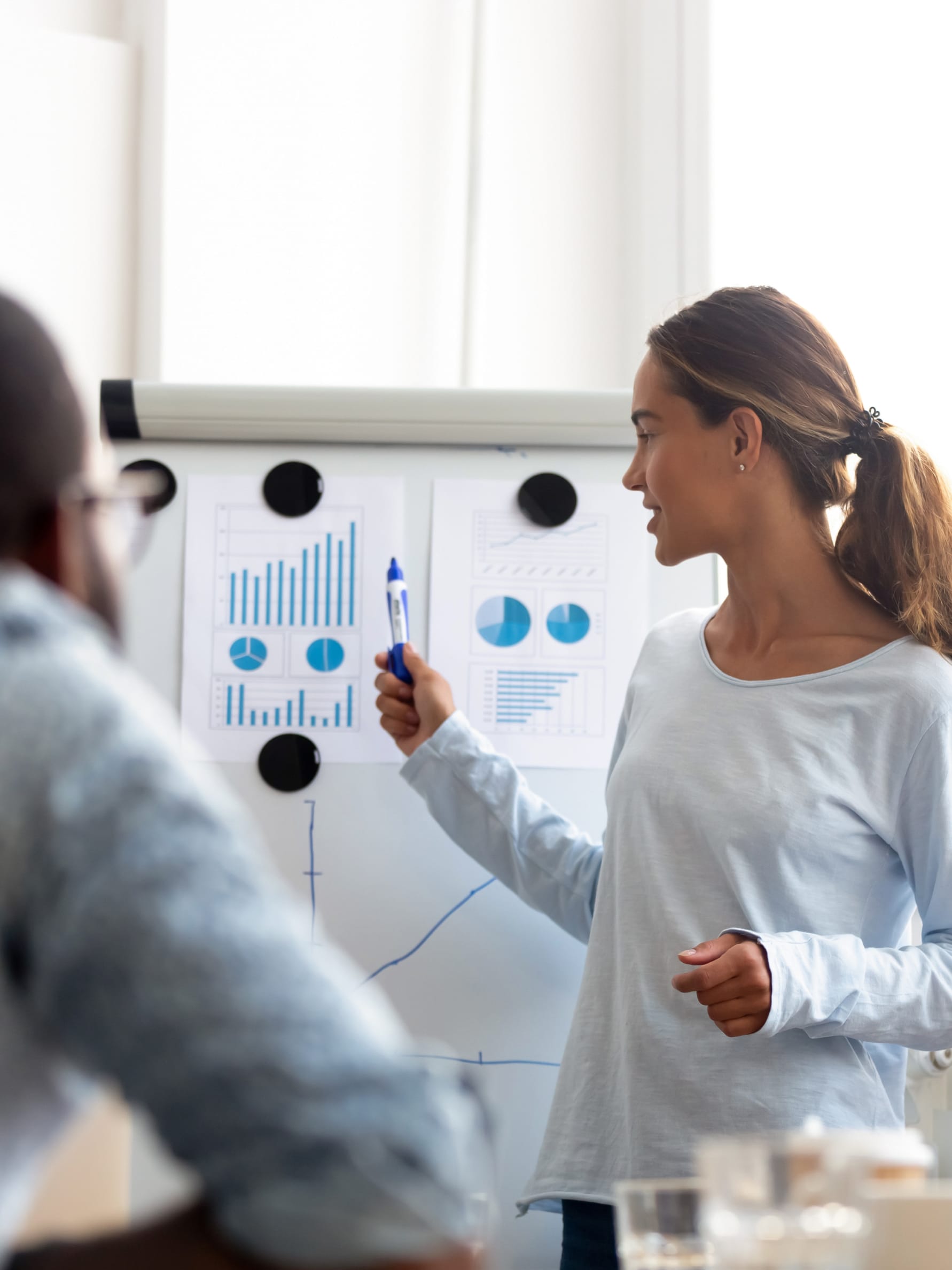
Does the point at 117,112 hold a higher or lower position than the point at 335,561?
higher

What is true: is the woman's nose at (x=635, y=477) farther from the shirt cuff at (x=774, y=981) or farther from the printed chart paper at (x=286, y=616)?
the shirt cuff at (x=774, y=981)

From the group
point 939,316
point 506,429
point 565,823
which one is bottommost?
point 565,823

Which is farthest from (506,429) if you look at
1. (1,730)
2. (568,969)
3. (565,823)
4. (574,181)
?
(1,730)

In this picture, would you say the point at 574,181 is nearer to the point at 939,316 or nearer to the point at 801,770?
the point at 939,316

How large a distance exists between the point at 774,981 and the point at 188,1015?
0.73 metres

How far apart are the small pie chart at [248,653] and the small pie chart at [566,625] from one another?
333 millimetres

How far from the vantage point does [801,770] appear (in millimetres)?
1139

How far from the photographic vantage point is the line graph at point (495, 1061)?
137 centimetres

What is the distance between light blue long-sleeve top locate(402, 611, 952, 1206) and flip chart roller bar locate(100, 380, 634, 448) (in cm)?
39

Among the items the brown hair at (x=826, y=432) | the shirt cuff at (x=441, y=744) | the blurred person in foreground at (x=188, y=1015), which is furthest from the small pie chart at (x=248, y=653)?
the blurred person in foreground at (x=188, y=1015)

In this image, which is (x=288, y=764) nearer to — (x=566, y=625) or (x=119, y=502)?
(x=566, y=625)

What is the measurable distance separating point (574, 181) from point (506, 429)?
0.90m

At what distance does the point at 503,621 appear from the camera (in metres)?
1.45

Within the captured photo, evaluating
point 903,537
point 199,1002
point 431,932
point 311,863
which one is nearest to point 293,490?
point 311,863
